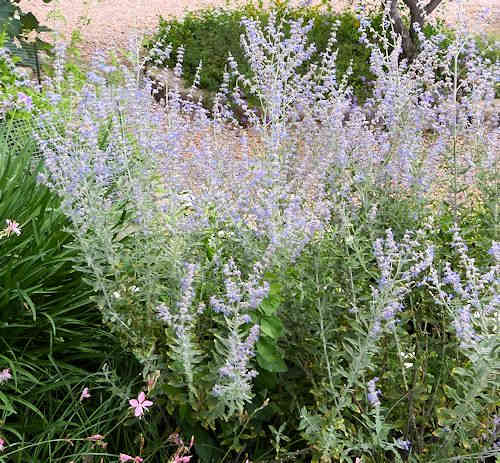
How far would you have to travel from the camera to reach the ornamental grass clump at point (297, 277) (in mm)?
2400

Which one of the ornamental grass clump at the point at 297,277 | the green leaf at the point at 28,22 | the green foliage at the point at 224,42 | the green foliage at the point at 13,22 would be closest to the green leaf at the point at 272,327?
the ornamental grass clump at the point at 297,277

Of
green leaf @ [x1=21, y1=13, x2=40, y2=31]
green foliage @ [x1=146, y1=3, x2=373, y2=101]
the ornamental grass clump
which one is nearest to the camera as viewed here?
the ornamental grass clump

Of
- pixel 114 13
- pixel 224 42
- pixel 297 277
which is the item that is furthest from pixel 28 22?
pixel 114 13

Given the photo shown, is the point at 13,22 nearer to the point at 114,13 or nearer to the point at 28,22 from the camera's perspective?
the point at 28,22

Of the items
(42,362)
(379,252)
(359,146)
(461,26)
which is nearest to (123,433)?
(42,362)

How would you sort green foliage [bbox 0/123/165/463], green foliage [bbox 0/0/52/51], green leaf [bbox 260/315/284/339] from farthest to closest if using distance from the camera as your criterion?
green foliage [bbox 0/0/52/51] → green foliage [bbox 0/123/165/463] → green leaf [bbox 260/315/284/339]

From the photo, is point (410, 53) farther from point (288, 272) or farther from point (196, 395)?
point (196, 395)

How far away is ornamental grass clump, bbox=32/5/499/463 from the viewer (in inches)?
94.5

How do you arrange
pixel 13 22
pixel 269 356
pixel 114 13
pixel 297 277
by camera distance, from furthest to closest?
pixel 114 13 → pixel 13 22 → pixel 297 277 → pixel 269 356

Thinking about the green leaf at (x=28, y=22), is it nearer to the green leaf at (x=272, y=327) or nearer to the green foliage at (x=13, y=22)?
the green foliage at (x=13, y=22)

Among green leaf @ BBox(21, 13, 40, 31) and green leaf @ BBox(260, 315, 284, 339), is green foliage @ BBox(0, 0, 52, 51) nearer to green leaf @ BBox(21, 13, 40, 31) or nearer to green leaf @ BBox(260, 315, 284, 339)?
green leaf @ BBox(21, 13, 40, 31)

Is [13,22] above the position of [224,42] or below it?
above

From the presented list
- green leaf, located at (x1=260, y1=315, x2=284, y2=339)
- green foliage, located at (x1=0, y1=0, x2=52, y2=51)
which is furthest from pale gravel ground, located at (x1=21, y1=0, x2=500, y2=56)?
green leaf, located at (x1=260, y1=315, x2=284, y2=339)

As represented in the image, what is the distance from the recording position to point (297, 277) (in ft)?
9.48
